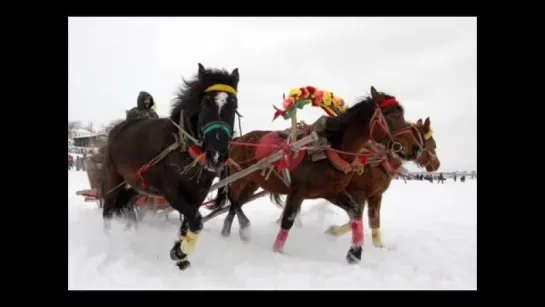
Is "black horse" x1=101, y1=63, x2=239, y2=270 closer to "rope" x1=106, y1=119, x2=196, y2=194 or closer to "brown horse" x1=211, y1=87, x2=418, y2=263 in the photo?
"rope" x1=106, y1=119, x2=196, y2=194

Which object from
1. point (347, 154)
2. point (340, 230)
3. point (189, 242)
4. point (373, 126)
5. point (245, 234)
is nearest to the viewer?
point (189, 242)

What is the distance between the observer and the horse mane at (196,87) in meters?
5.27

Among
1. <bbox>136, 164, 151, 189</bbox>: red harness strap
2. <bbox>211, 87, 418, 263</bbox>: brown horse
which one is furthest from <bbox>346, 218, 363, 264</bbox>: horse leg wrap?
<bbox>136, 164, 151, 189</bbox>: red harness strap

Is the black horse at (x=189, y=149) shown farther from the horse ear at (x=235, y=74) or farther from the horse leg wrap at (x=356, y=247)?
the horse leg wrap at (x=356, y=247)

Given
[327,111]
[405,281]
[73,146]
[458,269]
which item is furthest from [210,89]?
[73,146]

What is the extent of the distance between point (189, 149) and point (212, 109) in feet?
2.04

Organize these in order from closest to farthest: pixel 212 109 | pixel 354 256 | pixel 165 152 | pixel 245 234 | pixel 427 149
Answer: pixel 212 109 < pixel 165 152 < pixel 354 256 < pixel 427 149 < pixel 245 234

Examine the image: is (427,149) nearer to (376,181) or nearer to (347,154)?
(376,181)

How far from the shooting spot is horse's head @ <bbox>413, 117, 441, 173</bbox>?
6.39 meters

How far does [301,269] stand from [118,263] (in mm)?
2152

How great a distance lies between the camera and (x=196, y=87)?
5.38 metres

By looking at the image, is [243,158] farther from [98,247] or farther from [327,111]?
[98,247]

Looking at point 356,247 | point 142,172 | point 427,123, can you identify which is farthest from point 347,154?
point 142,172

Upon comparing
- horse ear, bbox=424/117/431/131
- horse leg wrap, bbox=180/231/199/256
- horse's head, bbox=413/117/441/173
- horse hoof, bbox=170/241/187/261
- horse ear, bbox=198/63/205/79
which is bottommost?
horse hoof, bbox=170/241/187/261
